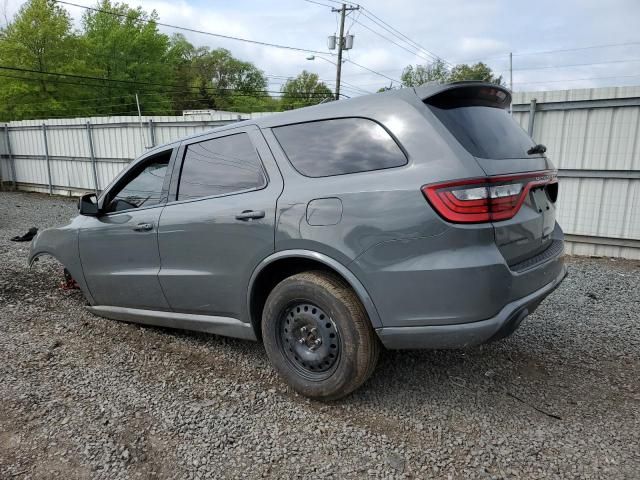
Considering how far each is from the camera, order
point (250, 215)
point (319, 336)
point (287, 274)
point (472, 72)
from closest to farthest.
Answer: point (319, 336)
point (250, 215)
point (287, 274)
point (472, 72)

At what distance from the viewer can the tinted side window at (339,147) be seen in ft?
8.07

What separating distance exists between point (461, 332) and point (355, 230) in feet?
2.51

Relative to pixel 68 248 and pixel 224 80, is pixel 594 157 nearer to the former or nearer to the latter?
pixel 68 248

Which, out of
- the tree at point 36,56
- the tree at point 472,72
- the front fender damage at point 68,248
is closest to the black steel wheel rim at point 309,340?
the front fender damage at point 68,248

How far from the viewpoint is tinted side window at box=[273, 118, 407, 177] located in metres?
2.46

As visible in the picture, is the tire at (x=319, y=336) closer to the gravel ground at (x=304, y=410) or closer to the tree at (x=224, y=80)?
the gravel ground at (x=304, y=410)

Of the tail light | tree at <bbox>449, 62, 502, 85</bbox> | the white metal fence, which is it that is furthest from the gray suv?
tree at <bbox>449, 62, 502, 85</bbox>

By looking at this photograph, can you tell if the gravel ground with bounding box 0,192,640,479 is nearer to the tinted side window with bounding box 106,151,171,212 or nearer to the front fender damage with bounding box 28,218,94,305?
the front fender damage with bounding box 28,218,94,305

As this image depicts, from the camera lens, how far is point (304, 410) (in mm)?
2770

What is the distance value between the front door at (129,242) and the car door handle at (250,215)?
0.90 m

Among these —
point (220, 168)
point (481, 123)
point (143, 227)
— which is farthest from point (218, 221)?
point (481, 123)

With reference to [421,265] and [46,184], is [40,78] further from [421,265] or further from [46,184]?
[421,265]

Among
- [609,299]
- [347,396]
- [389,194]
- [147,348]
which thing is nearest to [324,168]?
[389,194]

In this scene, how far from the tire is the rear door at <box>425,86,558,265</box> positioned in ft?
3.00
